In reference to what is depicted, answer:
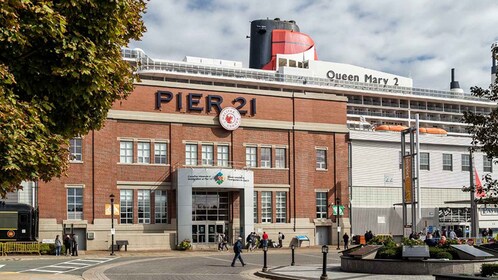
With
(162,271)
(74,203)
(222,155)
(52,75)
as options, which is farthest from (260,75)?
(52,75)

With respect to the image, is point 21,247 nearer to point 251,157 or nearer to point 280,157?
point 251,157

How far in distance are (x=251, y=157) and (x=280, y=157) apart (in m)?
2.68

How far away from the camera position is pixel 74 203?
52969 mm

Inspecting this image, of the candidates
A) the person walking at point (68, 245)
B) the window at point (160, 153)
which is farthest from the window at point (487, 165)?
the person walking at point (68, 245)

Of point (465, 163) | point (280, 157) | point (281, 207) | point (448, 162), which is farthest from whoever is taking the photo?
point (465, 163)

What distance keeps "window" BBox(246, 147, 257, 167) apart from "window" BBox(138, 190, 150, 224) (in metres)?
8.80

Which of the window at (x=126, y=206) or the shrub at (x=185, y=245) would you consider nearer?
the shrub at (x=185, y=245)

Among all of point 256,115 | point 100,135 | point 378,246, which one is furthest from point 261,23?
point 378,246

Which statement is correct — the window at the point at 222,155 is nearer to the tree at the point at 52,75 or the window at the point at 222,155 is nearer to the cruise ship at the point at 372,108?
the cruise ship at the point at 372,108

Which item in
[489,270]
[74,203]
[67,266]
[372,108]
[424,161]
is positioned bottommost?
[67,266]

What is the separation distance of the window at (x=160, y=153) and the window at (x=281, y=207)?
10063 mm

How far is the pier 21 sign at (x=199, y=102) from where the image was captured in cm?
5622

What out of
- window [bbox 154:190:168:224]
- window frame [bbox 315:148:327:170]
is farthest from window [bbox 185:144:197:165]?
window frame [bbox 315:148:327:170]

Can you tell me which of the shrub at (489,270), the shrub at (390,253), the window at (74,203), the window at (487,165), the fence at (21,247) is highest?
the window at (487,165)
